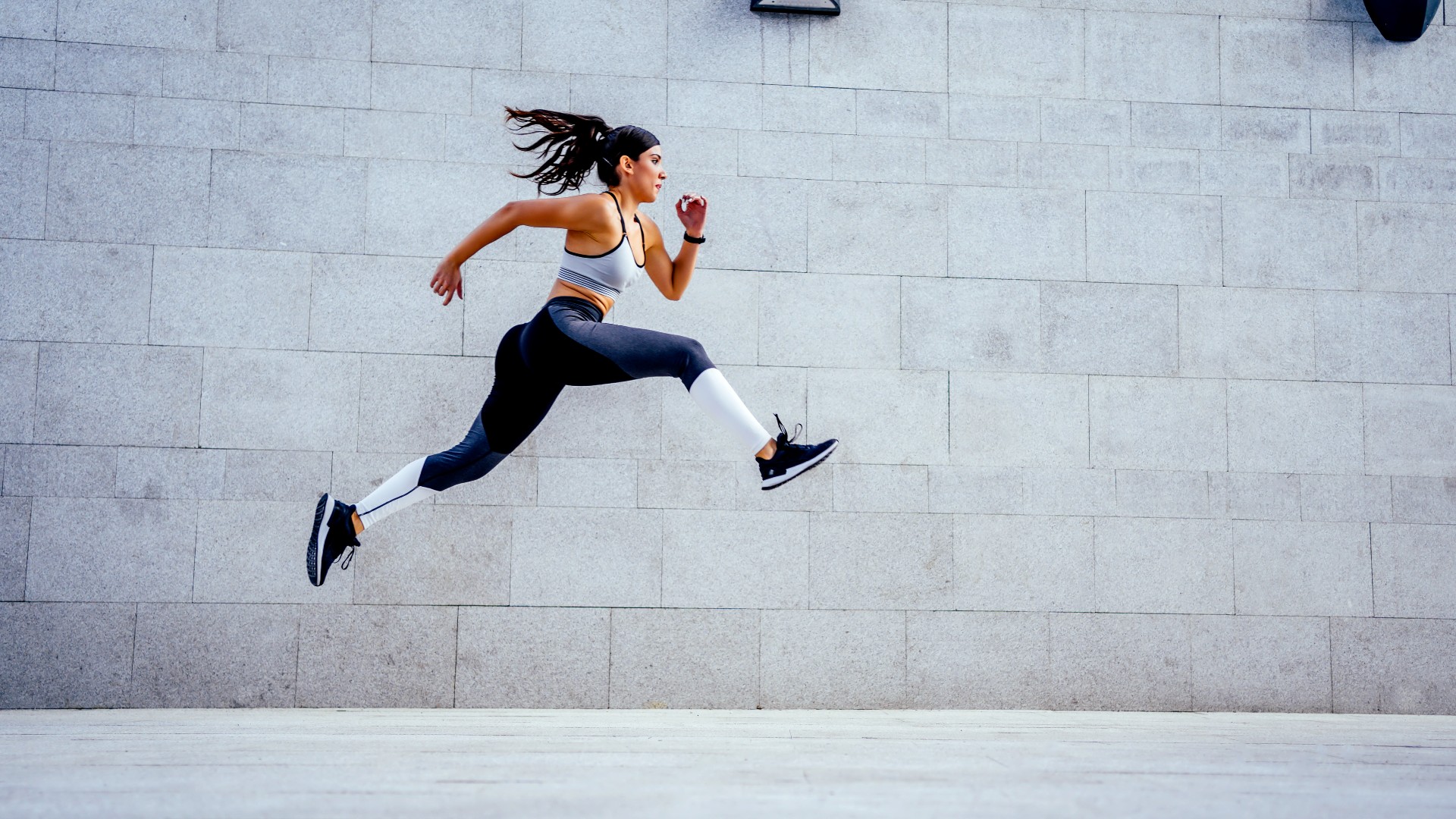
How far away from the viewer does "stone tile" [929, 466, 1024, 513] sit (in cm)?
531

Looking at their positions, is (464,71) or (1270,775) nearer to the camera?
(1270,775)

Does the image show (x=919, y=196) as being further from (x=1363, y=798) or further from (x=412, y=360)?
(x=1363, y=798)

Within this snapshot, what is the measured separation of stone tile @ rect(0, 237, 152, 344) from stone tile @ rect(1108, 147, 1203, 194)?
479 cm

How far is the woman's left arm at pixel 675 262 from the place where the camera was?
4391 mm

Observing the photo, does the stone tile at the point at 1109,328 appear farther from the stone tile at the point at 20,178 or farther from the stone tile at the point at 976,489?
the stone tile at the point at 20,178

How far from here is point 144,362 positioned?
512 centimetres

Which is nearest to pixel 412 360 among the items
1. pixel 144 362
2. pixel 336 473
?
pixel 336 473

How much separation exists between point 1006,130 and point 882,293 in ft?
3.50

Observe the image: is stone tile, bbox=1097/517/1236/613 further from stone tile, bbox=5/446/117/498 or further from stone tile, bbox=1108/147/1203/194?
stone tile, bbox=5/446/117/498

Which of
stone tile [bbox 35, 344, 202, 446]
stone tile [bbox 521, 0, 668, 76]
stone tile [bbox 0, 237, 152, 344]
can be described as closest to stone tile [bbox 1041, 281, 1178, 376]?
stone tile [bbox 521, 0, 668, 76]

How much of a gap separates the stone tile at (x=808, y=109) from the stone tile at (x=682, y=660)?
7.94 ft

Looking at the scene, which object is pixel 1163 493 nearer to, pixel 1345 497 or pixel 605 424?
pixel 1345 497

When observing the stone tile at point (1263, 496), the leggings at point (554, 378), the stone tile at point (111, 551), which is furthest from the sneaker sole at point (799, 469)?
the stone tile at point (111, 551)

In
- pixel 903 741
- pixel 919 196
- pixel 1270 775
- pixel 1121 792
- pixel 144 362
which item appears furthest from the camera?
pixel 919 196
